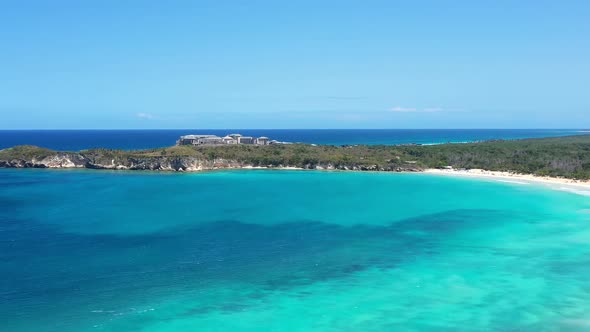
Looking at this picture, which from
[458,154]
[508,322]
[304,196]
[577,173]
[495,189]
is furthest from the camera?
[458,154]

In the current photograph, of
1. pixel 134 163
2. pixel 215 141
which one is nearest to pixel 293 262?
pixel 134 163

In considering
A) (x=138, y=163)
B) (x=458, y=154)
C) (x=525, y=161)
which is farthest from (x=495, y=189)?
(x=138, y=163)

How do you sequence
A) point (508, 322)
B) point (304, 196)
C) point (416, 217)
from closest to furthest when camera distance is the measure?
point (508, 322) → point (416, 217) → point (304, 196)

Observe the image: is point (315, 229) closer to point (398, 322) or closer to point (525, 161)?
point (398, 322)

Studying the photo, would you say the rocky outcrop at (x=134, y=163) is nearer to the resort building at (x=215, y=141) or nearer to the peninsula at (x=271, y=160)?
the peninsula at (x=271, y=160)

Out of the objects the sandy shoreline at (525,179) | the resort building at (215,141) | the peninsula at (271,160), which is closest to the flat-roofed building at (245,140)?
the resort building at (215,141)

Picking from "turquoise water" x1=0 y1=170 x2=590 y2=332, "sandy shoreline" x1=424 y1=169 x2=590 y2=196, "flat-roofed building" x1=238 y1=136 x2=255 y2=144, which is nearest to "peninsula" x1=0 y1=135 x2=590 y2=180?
"sandy shoreline" x1=424 y1=169 x2=590 y2=196
